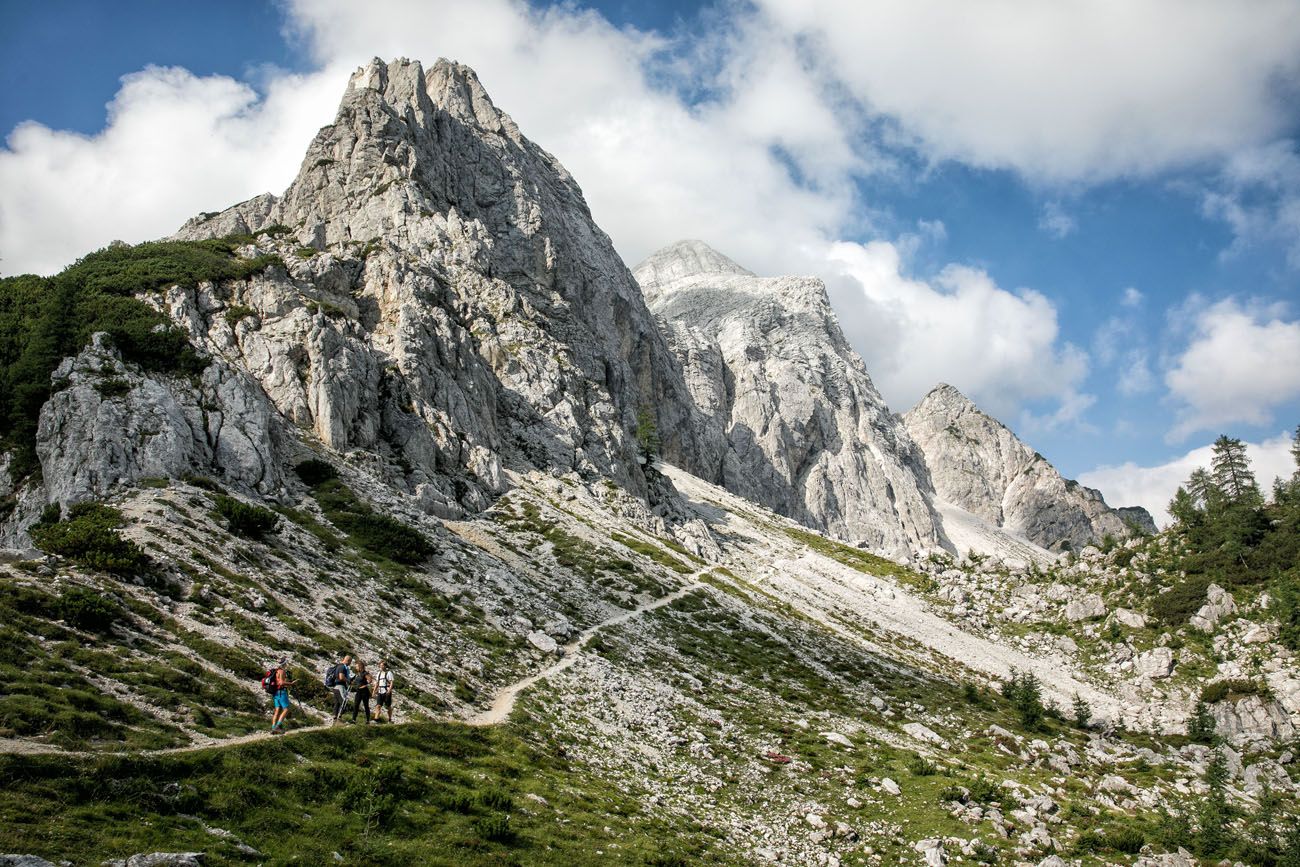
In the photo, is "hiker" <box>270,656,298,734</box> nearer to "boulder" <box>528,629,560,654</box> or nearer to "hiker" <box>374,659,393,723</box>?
"hiker" <box>374,659,393,723</box>

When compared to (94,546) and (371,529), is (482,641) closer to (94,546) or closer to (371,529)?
(371,529)

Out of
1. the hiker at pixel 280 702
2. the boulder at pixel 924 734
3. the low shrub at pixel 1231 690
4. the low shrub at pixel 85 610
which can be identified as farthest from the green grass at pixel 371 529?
the low shrub at pixel 1231 690

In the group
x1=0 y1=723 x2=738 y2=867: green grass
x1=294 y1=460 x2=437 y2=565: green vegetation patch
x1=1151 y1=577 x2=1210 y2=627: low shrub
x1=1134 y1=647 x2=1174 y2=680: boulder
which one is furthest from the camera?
x1=1151 y1=577 x2=1210 y2=627: low shrub

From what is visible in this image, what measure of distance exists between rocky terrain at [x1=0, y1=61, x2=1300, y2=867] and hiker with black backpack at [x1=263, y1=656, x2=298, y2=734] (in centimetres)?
75

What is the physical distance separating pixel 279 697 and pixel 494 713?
11.8 m

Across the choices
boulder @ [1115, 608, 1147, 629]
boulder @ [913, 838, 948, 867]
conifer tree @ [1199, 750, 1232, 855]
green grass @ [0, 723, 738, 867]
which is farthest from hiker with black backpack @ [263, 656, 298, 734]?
boulder @ [1115, 608, 1147, 629]

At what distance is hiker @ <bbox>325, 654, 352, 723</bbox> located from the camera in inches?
994

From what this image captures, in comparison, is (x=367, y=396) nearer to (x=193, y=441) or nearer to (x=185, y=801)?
(x=193, y=441)

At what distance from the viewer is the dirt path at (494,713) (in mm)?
16641

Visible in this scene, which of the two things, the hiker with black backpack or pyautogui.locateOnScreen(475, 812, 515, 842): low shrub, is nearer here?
pyautogui.locateOnScreen(475, 812, 515, 842): low shrub

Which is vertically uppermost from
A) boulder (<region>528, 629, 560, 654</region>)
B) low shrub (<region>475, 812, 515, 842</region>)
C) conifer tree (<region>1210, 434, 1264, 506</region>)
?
conifer tree (<region>1210, 434, 1264, 506</region>)

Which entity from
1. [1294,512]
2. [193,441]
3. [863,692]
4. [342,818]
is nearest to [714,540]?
[863,692]

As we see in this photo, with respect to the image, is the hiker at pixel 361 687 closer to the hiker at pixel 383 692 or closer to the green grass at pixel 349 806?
the hiker at pixel 383 692

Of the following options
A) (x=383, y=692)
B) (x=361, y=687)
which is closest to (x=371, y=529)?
(x=383, y=692)
